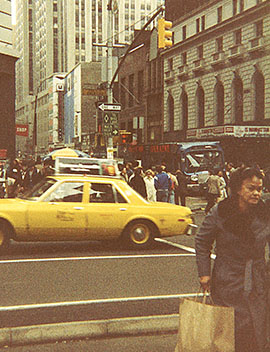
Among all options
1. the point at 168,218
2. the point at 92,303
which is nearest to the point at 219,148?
the point at 168,218

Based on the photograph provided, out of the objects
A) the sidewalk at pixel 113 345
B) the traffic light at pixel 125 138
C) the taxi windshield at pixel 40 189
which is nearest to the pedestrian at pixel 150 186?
the traffic light at pixel 125 138

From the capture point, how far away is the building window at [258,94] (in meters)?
45.2

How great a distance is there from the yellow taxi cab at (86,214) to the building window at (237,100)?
3729 centimetres

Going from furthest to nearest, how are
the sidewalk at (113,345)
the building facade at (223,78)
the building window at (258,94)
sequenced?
the building window at (258,94)
the building facade at (223,78)
the sidewalk at (113,345)

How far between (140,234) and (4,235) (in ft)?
8.72

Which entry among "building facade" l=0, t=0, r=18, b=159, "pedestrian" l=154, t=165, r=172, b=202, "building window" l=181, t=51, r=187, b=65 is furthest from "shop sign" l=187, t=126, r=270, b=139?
"building window" l=181, t=51, r=187, b=65

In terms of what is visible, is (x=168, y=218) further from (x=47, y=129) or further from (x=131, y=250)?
(x=47, y=129)

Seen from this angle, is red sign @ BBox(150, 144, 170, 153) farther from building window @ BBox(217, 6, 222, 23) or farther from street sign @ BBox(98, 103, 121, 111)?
building window @ BBox(217, 6, 222, 23)

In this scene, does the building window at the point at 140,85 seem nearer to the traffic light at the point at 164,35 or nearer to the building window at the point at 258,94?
the building window at the point at 258,94

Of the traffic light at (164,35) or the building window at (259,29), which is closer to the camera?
the traffic light at (164,35)

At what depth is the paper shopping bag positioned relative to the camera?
11.9 feet

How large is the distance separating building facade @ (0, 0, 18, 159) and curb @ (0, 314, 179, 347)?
22.0m

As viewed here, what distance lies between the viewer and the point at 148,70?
68.6 metres

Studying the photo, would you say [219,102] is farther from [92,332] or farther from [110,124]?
[92,332]
